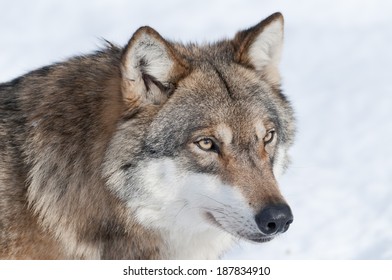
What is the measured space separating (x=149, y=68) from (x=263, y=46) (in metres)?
1.05

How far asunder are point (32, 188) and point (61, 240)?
43 cm

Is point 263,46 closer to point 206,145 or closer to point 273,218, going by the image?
point 206,145

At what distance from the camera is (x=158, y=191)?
16.3 feet

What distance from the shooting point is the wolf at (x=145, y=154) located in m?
4.93

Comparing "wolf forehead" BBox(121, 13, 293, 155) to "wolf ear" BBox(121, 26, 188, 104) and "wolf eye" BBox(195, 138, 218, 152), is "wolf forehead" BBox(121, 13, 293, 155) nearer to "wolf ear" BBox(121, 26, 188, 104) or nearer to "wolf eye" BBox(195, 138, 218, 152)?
"wolf ear" BBox(121, 26, 188, 104)

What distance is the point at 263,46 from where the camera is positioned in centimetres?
561

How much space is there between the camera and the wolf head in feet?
15.9

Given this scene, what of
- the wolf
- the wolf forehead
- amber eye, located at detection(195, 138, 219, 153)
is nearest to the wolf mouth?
the wolf

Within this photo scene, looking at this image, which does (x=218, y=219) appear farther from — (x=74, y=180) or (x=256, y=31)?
(x=256, y=31)

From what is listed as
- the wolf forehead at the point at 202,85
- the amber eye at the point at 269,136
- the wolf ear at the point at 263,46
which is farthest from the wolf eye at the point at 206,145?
Answer: the wolf ear at the point at 263,46

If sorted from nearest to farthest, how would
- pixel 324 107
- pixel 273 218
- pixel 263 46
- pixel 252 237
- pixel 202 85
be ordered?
pixel 273 218, pixel 252 237, pixel 202 85, pixel 263 46, pixel 324 107

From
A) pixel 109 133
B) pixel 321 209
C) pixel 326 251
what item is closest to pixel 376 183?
pixel 321 209

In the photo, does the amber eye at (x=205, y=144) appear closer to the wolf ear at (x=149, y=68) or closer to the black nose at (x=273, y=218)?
the wolf ear at (x=149, y=68)

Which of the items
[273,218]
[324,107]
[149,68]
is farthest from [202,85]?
[324,107]
